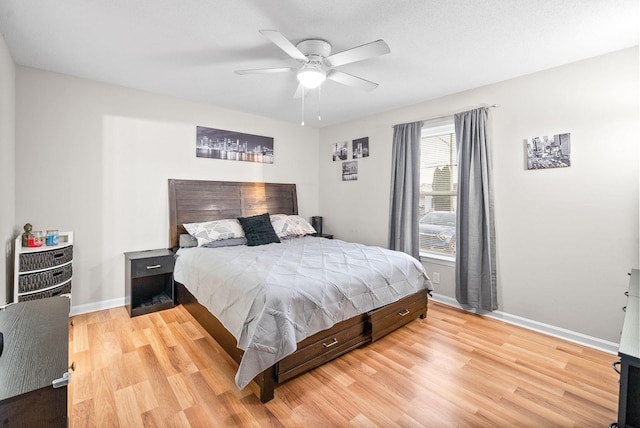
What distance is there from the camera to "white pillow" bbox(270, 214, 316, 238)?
158 inches

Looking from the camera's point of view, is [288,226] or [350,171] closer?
[288,226]

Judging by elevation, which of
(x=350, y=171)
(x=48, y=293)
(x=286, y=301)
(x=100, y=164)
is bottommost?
(x=48, y=293)

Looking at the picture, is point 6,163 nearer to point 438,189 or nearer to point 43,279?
point 43,279

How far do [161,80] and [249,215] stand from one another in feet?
6.49

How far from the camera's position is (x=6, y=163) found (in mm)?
2412

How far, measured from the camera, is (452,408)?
1782 mm

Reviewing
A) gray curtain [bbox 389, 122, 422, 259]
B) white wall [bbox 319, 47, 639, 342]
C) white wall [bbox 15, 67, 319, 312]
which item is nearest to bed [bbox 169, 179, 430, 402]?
white wall [bbox 15, 67, 319, 312]

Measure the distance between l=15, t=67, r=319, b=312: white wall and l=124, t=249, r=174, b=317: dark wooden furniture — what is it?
0.67 ft

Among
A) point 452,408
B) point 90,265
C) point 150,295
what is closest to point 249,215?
point 150,295

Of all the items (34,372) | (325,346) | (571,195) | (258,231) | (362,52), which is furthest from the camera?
(258,231)

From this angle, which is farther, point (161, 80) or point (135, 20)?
point (161, 80)

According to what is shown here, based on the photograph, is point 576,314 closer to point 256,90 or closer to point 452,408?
point 452,408

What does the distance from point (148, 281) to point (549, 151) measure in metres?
4.50

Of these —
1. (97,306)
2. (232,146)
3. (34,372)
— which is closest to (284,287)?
(34,372)
